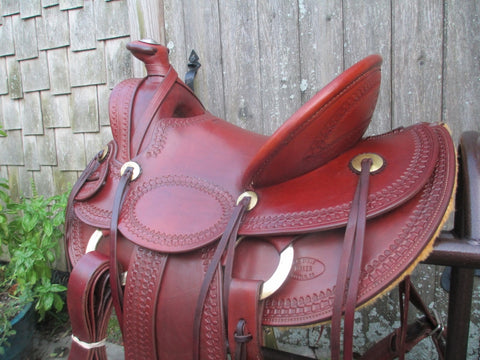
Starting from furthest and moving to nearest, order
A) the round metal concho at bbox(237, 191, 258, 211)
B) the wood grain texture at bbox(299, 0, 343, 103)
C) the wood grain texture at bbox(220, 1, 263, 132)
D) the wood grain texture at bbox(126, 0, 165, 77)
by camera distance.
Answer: the wood grain texture at bbox(126, 0, 165, 77) → the wood grain texture at bbox(220, 1, 263, 132) → the wood grain texture at bbox(299, 0, 343, 103) → the round metal concho at bbox(237, 191, 258, 211)

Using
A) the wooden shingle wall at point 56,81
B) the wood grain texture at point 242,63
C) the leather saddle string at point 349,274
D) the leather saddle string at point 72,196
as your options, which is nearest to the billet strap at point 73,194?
the leather saddle string at point 72,196

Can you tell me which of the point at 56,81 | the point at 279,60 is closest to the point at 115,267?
the point at 279,60

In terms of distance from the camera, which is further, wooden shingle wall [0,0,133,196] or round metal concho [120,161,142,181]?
wooden shingle wall [0,0,133,196]

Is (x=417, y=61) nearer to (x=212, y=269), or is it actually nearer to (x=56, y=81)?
(x=212, y=269)

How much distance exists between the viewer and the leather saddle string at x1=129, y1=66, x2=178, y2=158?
733 mm

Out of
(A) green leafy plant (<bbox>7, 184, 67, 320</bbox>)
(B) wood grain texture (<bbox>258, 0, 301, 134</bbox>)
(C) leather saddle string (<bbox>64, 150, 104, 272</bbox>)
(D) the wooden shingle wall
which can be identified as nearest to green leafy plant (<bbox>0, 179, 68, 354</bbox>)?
(A) green leafy plant (<bbox>7, 184, 67, 320</bbox>)

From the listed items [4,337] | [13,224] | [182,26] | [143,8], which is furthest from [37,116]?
[4,337]

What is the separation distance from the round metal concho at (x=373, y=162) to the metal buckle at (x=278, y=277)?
0.59 feet

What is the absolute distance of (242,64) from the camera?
133 centimetres

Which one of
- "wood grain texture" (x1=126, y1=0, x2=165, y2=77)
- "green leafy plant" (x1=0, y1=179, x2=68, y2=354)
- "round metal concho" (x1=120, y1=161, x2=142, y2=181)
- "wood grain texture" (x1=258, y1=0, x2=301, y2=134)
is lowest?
"green leafy plant" (x1=0, y1=179, x2=68, y2=354)

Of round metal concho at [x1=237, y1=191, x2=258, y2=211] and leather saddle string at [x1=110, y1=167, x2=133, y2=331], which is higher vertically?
→ round metal concho at [x1=237, y1=191, x2=258, y2=211]

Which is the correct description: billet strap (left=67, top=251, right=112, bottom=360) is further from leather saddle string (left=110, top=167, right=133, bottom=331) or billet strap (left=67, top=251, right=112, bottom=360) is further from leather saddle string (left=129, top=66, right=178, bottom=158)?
leather saddle string (left=129, top=66, right=178, bottom=158)

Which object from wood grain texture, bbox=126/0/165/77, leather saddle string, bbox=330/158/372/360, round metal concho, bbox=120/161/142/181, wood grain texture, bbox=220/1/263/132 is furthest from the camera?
wood grain texture, bbox=126/0/165/77

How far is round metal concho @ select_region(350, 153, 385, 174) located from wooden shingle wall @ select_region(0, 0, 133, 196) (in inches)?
53.6
